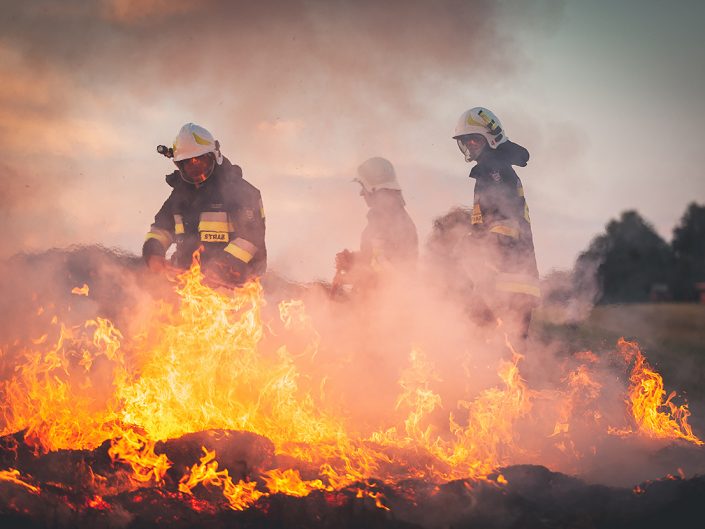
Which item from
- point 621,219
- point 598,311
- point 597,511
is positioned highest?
point 621,219

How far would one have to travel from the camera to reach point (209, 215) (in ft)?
23.8

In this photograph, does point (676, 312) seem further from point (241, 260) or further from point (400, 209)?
point (241, 260)

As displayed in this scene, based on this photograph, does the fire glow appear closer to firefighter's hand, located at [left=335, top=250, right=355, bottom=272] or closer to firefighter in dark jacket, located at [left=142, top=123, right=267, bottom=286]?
firefighter in dark jacket, located at [left=142, top=123, right=267, bottom=286]

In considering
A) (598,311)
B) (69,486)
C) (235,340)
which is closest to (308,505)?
(69,486)

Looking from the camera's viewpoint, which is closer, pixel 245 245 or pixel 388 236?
pixel 245 245

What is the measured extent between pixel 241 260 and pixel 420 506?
356 centimetres

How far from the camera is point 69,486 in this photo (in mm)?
4660

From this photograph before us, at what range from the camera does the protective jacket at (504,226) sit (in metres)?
6.80

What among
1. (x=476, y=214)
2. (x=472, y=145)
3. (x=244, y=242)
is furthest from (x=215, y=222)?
(x=472, y=145)

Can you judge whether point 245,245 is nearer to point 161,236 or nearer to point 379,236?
point 161,236

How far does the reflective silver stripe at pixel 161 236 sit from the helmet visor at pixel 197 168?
26.2 inches

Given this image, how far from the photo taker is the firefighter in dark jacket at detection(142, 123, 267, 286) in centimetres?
715

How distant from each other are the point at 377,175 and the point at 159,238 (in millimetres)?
2701

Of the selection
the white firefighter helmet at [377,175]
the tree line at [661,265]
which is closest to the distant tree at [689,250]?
the tree line at [661,265]
